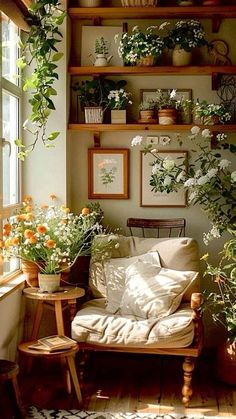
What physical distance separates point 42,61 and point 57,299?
1.58 meters

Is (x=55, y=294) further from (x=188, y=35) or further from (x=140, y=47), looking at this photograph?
(x=188, y=35)

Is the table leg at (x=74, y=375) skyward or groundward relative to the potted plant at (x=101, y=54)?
groundward

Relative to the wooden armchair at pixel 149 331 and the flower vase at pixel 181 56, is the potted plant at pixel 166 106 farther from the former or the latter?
the wooden armchair at pixel 149 331

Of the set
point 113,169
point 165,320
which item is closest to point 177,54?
point 113,169

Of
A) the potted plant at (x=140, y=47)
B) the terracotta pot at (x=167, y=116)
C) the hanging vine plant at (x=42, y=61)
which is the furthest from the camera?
the terracotta pot at (x=167, y=116)

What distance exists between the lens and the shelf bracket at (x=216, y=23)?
4.43m

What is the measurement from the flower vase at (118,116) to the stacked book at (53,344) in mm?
1635

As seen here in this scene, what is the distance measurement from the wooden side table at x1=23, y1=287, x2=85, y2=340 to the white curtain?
1.69m

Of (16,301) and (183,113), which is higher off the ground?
→ (183,113)

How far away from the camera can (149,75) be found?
15.0 feet

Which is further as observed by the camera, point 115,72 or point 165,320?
point 115,72

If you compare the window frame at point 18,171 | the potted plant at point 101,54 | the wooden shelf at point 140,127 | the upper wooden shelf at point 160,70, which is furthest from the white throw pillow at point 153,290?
the potted plant at point 101,54

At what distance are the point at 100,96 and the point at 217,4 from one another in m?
1.05

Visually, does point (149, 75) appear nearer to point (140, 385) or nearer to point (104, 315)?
point (104, 315)
